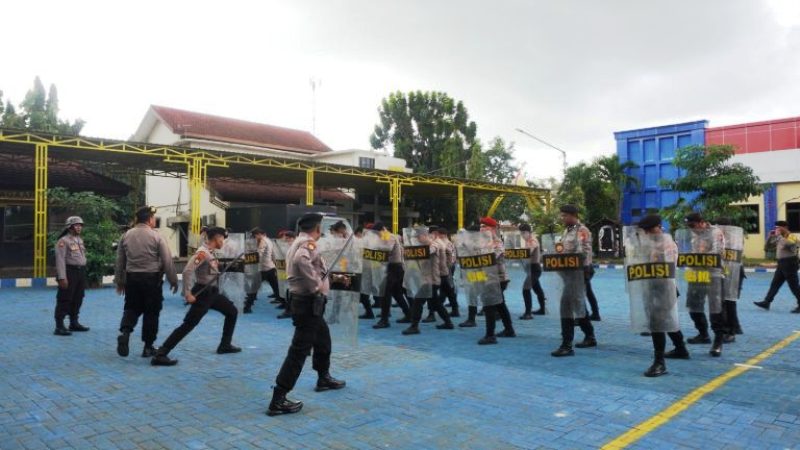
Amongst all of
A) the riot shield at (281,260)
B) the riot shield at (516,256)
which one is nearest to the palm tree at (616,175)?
the riot shield at (516,256)

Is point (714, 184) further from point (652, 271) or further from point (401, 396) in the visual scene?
point (401, 396)

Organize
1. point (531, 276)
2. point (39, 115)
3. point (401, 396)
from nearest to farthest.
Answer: point (401, 396), point (531, 276), point (39, 115)

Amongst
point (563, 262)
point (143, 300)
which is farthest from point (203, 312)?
point (563, 262)

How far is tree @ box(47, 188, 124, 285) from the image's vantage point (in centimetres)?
1554

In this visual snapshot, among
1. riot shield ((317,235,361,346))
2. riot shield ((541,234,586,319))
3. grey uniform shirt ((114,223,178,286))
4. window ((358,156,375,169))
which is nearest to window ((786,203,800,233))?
window ((358,156,375,169))

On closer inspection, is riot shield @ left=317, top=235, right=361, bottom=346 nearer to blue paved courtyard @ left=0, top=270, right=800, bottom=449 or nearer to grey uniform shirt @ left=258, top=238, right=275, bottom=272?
blue paved courtyard @ left=0, top=270, right=800, bottom=449

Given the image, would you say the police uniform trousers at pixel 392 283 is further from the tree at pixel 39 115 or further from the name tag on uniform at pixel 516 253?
the tree at pixel 39 115

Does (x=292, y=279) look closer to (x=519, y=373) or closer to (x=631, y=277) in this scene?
(x=519, y=373)

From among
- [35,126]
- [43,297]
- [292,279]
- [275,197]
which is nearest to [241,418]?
[292,279]

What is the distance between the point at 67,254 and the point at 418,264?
17.0 ft

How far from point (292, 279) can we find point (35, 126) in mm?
31913

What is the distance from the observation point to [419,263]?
921 cm

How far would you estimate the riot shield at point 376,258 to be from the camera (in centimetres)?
929

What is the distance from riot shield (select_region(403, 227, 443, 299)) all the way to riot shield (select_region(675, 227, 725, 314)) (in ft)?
11.6
